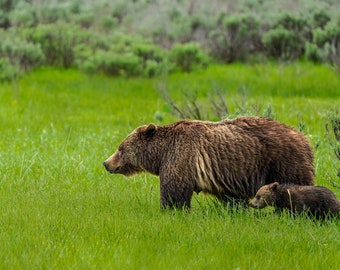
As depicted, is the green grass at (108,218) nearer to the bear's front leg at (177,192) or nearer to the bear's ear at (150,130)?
the bear's front leg at (177,192)

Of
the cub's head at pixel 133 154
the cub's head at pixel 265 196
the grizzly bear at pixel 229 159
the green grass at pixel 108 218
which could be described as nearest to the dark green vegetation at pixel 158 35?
the green grass at pixel 108 218

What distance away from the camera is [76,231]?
6.06 m

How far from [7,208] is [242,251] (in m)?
2.39

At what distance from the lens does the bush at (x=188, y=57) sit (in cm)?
1819

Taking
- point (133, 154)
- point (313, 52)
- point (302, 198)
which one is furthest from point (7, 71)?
point (302, 198)

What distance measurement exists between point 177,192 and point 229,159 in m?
0.55

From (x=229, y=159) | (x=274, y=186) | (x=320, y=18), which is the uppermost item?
(x=229, y=159)

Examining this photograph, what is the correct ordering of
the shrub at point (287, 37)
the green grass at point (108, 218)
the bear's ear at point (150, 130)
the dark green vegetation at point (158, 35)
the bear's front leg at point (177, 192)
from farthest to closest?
1. the shrub at point (287, 37)
2. the dark green vegetation at point (158, 35)
3. the bear's ear at point (150, 130)
4. the bear's front leg at point (177, 192)
5. the green grass at point (108, 218)

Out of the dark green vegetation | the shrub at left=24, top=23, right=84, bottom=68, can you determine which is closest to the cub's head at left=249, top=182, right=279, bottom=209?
the dark green vegetation

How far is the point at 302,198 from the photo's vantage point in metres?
6.25

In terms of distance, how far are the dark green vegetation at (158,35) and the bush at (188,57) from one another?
1.0 inches

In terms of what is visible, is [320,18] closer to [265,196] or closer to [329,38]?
[329,38]

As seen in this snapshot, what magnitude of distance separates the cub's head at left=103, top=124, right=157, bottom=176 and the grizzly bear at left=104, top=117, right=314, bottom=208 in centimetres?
14

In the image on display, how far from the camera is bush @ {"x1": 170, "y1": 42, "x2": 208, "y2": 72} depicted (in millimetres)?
18188
